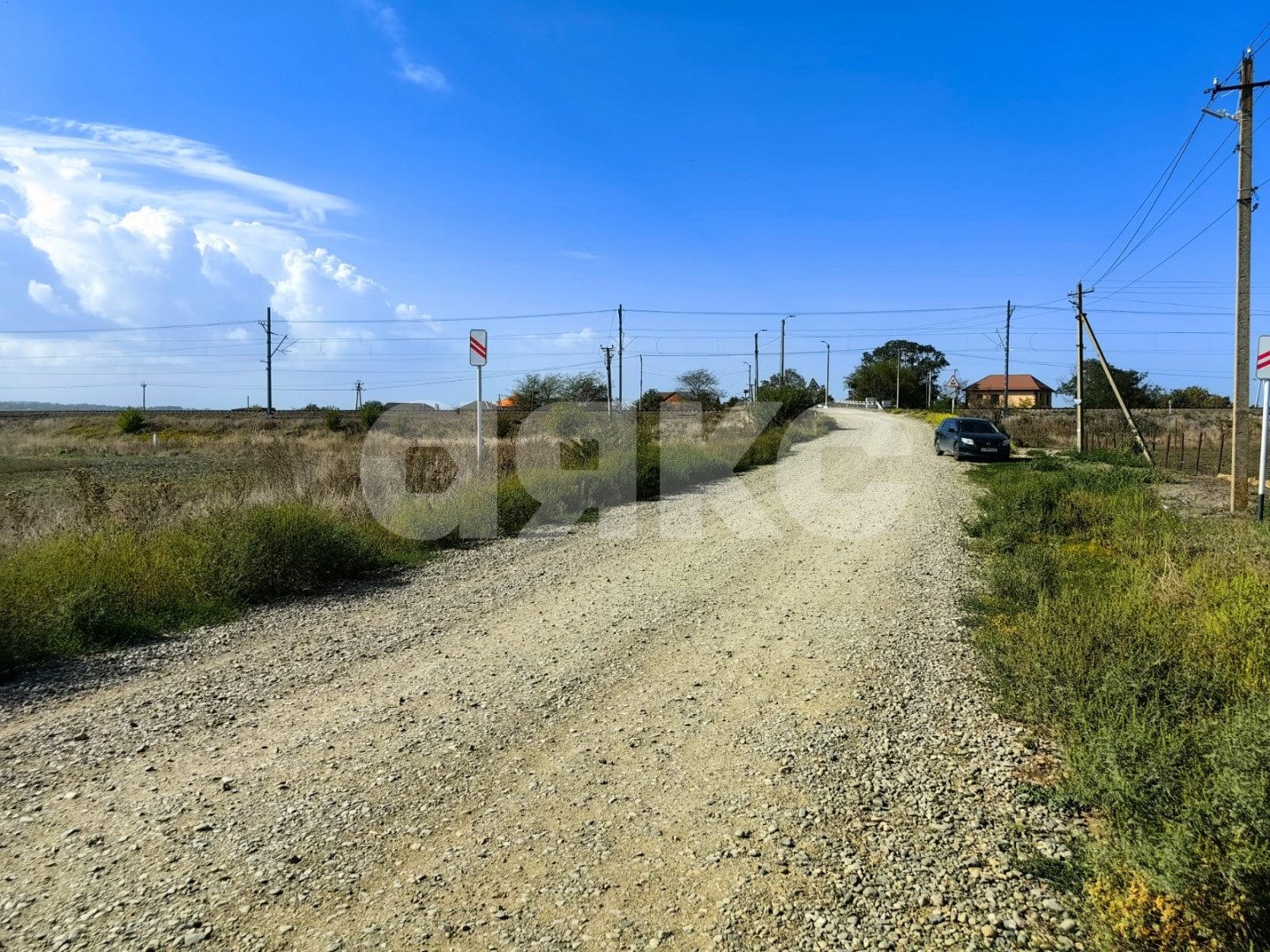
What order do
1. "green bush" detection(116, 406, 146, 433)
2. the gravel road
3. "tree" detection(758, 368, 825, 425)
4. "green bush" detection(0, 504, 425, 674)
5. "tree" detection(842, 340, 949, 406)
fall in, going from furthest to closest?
"tree" detection(842, 340, 949, 406), "green bush" detection(116, 406, 146, 433), "tree" detection(758, 368, 825, 425), "green bush" detection(0, 504, 425, 674), the gravel road

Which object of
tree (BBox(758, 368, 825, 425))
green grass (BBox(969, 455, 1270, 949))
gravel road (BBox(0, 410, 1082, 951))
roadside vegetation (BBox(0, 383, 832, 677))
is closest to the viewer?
green grass (BBox(969, 455, 1270, 949))

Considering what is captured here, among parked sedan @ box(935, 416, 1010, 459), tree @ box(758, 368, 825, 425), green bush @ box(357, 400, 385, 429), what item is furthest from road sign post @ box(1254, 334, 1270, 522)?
green bush @ box(357, 400, 385, 429)

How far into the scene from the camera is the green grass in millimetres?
2518

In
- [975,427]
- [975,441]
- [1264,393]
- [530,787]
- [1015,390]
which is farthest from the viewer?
[1015,390]

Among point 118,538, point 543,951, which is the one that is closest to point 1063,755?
point 543,951

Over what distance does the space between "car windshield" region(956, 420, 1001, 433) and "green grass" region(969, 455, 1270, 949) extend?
1685cm

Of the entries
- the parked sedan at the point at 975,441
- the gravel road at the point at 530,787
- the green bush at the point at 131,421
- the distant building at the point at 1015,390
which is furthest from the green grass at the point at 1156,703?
the distant building at the point at 1015,390

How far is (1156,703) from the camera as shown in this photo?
401 centimetres

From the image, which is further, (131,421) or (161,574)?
(131,421)

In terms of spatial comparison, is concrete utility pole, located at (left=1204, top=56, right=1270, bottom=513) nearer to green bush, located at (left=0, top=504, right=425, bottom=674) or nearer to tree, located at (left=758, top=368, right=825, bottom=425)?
green bush, located at (left=0, top=504, right=425, bottom=674)

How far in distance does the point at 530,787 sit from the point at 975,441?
2452cm

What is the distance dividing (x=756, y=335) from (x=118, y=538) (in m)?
59.6

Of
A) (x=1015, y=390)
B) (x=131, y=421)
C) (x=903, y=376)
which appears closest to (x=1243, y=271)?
(x=131, y=421)

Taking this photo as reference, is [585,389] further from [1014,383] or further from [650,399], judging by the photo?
[1014,383]
